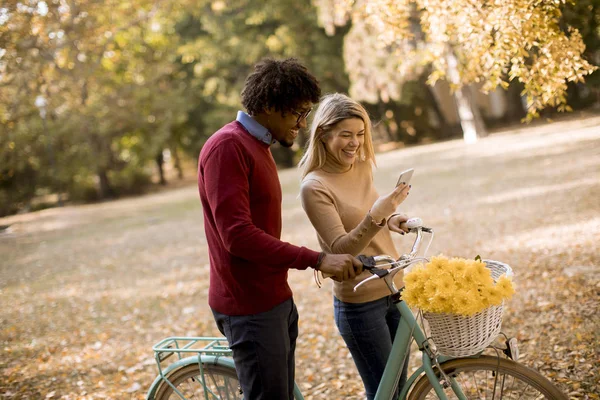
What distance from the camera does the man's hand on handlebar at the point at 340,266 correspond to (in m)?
2.20

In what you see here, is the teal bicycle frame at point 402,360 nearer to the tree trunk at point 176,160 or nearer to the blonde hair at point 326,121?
the blonde hair at point 326,121

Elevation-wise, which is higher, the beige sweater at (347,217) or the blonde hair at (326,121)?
the blonde hair at (326,121)

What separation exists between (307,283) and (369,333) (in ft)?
17.3

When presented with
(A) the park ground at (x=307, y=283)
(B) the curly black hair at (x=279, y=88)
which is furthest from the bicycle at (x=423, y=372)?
(A) the park ground at (x=307, y=283)

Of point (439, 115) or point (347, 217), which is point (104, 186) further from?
point (347, 217)

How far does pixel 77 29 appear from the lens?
58.9 ft

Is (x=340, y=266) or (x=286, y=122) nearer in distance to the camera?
(x=340, y=266)

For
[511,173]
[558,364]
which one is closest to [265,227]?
[558,364]

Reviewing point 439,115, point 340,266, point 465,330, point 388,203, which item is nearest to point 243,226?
point 340,266

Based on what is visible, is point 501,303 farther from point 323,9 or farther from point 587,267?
point 323,9

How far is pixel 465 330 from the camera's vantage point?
2197mm

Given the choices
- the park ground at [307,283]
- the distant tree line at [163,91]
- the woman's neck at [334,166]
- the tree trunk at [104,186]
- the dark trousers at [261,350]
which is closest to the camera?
the dark trousers at [261,350]

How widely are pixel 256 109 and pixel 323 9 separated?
23388 mm

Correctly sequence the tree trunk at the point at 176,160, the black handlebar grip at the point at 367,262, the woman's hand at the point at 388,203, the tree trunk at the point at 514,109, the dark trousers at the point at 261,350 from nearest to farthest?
the black handlebar grip at the point at 367,262, the dark trousers at the point at 261,350, the woman's hand at the point at 388,203, the tree trunk at the point at 514,109, the tree trunk at the point at 176,160
